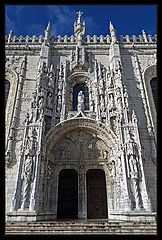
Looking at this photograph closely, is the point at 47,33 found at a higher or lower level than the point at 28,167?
higher

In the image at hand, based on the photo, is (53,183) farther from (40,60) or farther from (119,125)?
(40,60)

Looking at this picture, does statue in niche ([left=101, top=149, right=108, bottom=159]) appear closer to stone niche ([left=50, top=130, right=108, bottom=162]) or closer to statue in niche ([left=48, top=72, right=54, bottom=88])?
stone niche ([left=50, top=130, right=108, bottom=162])

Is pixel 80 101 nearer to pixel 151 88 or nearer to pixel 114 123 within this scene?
pixel 114 123

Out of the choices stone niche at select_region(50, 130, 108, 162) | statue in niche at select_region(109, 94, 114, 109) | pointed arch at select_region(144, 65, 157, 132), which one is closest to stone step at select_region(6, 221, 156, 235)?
stone niche at select_region(50, 130, 108, 162)

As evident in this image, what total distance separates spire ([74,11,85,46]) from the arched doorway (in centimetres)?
986

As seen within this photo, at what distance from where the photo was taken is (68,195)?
1046cm

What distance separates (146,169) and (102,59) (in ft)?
27.9

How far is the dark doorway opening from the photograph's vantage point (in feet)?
33.0

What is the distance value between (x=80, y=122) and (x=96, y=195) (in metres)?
4.30

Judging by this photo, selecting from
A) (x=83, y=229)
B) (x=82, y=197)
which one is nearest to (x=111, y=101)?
(x=82, y=197)

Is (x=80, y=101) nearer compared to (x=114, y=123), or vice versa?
(x=114, y=123)

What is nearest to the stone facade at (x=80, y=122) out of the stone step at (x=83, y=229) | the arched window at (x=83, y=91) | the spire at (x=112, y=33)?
the arched window at (x=83, y=91)

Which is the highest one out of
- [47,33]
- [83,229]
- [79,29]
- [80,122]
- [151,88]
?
[79,29]
